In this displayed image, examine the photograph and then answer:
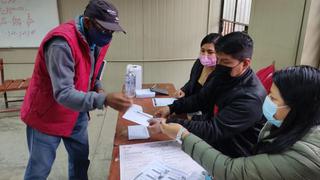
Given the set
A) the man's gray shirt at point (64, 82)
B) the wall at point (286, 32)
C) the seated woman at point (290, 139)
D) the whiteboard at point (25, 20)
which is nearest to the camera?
the seated woman at point (290, 139)

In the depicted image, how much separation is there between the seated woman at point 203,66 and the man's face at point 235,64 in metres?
0.53

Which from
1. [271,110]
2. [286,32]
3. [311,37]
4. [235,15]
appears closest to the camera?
[271,110]

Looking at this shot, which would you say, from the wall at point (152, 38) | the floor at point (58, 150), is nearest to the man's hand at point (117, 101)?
the floor at point (58, 150)

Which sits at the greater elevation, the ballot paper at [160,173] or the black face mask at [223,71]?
the black face mask at [223,71]

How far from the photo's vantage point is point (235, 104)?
1.21 meters

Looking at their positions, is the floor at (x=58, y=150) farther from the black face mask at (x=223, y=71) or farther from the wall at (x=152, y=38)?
the black face mask at (x=223, y=71)

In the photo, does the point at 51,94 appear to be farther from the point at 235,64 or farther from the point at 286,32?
the point at 286,32

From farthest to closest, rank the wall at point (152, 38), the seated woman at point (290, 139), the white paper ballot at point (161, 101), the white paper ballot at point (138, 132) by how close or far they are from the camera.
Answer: the wall at point (152, 38), the white paper ballot at point (161, 101), the white paper ballot at point (138, 132), the seated woman at point (290, 139)

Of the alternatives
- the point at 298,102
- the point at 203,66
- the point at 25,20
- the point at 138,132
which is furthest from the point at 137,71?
the point at 25,20

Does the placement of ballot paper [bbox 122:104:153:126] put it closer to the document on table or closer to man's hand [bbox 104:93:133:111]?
the document on table

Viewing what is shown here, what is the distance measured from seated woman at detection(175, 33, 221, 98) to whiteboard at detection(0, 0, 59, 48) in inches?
95.1

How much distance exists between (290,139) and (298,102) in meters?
0.12

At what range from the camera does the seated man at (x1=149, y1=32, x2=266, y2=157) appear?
1202 mm

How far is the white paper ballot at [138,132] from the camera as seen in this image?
1.38 m
